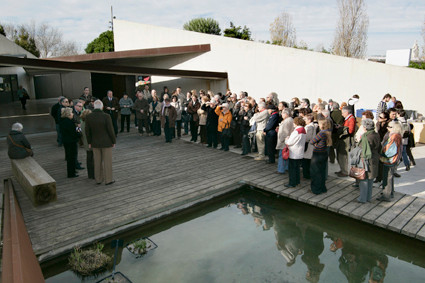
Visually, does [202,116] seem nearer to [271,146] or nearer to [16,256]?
[271,146]

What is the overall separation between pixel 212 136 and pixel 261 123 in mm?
2174

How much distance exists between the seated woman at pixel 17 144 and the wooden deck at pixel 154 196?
736 mm

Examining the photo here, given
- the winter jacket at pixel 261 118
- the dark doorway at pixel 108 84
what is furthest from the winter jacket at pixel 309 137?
the dark doorway at pixel 108 84

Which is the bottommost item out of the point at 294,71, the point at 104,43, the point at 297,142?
the point at 297,142

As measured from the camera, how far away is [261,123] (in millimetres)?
8352

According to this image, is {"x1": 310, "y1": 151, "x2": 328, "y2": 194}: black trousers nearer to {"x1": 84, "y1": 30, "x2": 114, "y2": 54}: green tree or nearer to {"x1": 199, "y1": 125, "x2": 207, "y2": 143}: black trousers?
{"x1": 199, "y1": 125, "x2": 207, "y2": 143}: black trousers

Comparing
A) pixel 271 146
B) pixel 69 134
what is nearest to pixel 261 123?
pixel 271 146

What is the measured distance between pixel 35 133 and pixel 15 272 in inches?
426

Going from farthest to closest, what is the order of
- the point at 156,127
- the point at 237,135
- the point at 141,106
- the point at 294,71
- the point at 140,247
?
1. the point at 294,71
2. the point at 156,127
3. the point at 141,106
4. the point at 237,135
5. the point at 140,247

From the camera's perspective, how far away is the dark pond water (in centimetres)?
421

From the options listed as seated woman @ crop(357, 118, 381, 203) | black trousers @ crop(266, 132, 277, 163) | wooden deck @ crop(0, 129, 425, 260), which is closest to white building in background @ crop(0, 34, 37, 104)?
wooden deck @ crop(0, 129, 425, 260)

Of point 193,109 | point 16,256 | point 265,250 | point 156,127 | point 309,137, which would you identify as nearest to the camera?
point 16,256

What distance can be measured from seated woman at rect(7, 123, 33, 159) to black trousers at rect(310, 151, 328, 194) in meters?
6.16

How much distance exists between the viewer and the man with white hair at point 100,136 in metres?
6.54
